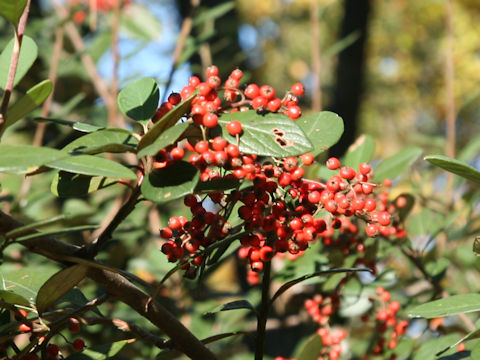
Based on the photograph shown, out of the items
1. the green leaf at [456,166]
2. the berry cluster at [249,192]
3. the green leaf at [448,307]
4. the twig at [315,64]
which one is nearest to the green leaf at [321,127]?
the berry cluster at [249,192]

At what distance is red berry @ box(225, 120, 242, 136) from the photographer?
0.68 meters

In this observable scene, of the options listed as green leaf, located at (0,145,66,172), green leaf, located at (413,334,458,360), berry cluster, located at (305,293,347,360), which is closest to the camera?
green leaf, located at (0,145,66,172)

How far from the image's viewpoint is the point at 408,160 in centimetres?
127

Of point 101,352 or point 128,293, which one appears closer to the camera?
point 128,293

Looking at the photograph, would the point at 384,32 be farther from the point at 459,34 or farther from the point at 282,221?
the point at 282,221

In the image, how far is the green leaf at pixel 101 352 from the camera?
863mm

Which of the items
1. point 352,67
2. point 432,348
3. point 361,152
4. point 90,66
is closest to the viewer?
point 432,348

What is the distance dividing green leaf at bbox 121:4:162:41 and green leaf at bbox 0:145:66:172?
187cm

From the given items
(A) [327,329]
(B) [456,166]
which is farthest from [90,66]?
(B) [456,166]

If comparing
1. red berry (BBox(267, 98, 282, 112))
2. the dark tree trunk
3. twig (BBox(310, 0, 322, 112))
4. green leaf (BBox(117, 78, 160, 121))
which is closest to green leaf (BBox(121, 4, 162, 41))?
twig (BBox(310, 0, 322, 112))

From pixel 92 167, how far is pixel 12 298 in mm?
242

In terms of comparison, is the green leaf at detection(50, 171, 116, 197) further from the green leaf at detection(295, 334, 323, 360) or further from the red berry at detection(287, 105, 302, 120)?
the green leaf at detection(295, 334, 323, 360)

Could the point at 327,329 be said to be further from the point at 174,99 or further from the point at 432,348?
the point at 174,99

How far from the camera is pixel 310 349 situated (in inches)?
39.7
